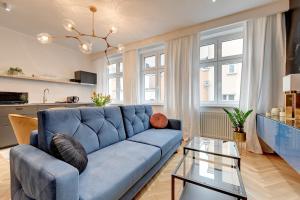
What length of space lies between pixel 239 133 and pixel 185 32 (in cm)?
252

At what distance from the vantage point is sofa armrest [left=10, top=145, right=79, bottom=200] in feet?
2.66

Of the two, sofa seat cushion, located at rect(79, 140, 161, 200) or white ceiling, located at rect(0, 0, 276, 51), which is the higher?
white ceiling, located at rect(0, 0, 276, 51)

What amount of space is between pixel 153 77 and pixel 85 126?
3162mm

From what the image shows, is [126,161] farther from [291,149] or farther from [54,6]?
[54,6]

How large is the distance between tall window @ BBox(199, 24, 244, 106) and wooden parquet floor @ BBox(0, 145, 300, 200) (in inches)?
55.5

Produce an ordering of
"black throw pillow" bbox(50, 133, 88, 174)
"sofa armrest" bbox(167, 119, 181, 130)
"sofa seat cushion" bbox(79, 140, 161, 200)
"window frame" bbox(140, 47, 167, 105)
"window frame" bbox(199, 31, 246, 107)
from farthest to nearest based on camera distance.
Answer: "window frame" bbox(140, 47, 167, 105) → "window frame" bbox(199, 31, 246, 107) → "sofa armrest" bbox(167, 119, 181, 130) → "black throw pillow" bbox(50, 133, 88, 174) → "sofa seat cushion" bbox(79, 140, 161, 200)

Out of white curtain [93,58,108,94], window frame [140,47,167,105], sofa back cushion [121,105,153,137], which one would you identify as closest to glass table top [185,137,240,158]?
sofa back cushion [121,105,153,137]

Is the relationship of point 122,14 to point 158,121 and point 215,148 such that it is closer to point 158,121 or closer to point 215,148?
point 158,121

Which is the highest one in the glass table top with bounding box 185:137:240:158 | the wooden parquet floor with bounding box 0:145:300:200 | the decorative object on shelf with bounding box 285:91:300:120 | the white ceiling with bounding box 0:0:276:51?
the white ceiling with bounding box 0:0:276:51

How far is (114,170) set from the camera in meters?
1.20

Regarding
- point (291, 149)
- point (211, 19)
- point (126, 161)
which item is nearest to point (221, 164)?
point (291, 149)

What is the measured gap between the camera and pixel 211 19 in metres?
3.16

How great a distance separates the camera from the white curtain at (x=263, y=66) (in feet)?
8.61

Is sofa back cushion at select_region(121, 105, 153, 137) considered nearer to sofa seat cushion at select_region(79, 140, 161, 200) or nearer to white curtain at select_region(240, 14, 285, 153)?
sofa seat cushion at select_region(79, 140, 161, 200)
